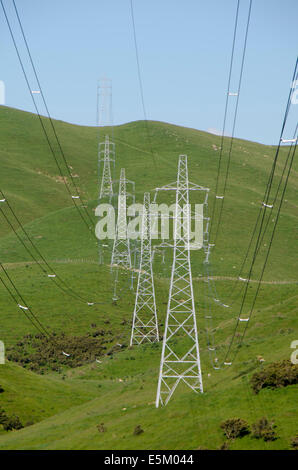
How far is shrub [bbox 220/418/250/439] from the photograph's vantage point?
39.9 m

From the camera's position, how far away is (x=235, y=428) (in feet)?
132

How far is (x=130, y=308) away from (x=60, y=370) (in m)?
24.8

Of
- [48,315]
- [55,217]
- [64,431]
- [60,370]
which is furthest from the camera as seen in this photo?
[55,217]

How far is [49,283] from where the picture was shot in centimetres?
11225

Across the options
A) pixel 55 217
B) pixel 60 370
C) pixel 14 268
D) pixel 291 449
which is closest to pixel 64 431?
pixel 291 449

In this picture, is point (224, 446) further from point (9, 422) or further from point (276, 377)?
point (9, 422)

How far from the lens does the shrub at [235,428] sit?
39.9m

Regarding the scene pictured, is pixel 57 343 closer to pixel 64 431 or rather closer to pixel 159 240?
pixel 64 431

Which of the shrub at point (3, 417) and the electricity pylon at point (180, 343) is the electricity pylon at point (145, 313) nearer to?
the electricity pylon at point (180, 343)

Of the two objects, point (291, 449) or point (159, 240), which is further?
point (159, 240)

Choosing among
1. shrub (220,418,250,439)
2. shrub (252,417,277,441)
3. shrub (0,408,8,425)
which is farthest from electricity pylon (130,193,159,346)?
shrub (252,417,277,441)

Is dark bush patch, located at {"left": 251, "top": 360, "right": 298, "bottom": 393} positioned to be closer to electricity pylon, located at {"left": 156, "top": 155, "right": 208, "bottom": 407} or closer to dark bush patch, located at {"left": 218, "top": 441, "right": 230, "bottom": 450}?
electricity pylon, located at {"left": 156, "top": 155, "right": 208, "bottom": 407}
